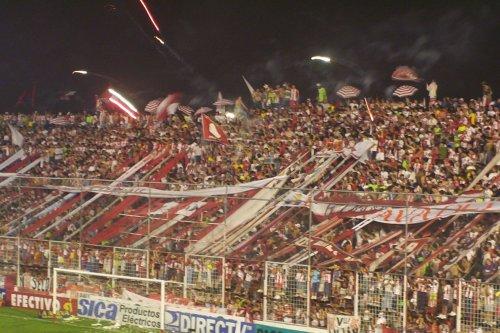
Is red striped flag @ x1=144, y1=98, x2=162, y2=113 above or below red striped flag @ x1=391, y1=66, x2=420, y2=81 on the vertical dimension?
below

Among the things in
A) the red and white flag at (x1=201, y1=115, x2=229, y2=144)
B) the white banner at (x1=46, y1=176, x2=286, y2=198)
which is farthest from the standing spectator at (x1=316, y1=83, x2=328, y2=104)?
the white banner at (x1=46, y1=176, x2=286, y2=198)

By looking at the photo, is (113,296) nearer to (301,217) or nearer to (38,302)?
(38,302)

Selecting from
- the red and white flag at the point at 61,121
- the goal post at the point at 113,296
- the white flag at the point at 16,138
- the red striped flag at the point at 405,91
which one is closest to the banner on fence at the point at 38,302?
the goal post at the point at 113,296

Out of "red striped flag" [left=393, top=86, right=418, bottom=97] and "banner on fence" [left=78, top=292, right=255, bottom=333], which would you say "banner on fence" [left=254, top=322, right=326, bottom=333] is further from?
"red striped flag" [left=393, top=86, right=418, bottom=97]

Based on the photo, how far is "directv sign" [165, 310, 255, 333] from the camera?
1797 cm

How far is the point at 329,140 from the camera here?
29.9 meters

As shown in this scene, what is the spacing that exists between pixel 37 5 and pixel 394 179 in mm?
36969

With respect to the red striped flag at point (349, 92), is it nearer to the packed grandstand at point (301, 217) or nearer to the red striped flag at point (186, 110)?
the packed grandstand at point (301, 217)

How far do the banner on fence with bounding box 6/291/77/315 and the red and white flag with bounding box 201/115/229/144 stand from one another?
11.5m

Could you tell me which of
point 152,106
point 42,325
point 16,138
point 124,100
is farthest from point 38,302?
point 124,100

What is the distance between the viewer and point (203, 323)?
18719 mm

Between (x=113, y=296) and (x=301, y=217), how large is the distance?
5.57 m

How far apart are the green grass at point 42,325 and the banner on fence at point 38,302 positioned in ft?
1.01

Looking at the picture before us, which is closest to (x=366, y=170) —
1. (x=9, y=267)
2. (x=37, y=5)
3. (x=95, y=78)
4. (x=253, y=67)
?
(x=9, y=267)
